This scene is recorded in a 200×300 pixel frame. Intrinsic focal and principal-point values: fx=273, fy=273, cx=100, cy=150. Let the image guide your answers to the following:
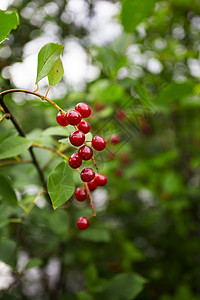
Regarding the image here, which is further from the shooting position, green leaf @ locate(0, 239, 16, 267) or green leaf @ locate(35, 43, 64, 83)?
green leaf @ locate(0, 239, 16, 267)

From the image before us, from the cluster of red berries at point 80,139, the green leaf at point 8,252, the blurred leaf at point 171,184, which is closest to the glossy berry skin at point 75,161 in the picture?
the cluster of red berries at point 80,139

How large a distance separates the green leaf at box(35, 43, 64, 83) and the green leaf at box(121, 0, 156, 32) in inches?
22.1

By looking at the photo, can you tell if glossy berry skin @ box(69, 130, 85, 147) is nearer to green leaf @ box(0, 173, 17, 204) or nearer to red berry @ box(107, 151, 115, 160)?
green leaf @ box(0, 173, 17, 204)

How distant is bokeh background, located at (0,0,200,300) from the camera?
107cm

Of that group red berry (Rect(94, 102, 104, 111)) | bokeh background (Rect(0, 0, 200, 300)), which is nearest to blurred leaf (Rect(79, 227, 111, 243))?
bokeh background (Rect(0, 0, 200, 300))

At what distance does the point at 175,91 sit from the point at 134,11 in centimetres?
32

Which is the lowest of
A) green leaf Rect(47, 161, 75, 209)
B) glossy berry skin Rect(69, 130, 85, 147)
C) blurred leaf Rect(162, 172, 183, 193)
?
blurred leaf Rect(162, 172, 183, 193)

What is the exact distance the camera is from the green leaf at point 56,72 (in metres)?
0.50

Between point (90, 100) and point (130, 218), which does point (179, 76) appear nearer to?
point (90, 100)

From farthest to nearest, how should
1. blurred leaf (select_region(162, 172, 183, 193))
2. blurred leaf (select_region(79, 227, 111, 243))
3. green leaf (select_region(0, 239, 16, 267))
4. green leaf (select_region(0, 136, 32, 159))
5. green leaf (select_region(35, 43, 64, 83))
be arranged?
blurred leaf (select_region(162, 172, 183, 193))
blurred leaf (select_region(79, 227, 111, 243))
green leaf (select_region(0, 239, 16, 267))
green leaf (select_region(0, 136, 32, 159))
green leaf (select_region(35, 43, 64, 83))

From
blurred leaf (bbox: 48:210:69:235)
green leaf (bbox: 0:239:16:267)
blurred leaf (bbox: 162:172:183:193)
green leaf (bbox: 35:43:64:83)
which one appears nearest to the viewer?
green leaf (bbox: 35:43:64:83)

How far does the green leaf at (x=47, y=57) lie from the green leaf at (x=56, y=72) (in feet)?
0.04

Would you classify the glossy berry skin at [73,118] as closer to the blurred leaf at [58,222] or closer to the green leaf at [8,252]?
the green leaf at [8,252]

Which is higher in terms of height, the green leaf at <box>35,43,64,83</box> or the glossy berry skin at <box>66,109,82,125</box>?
the green leaf at <box>35,43,64,83</box>
